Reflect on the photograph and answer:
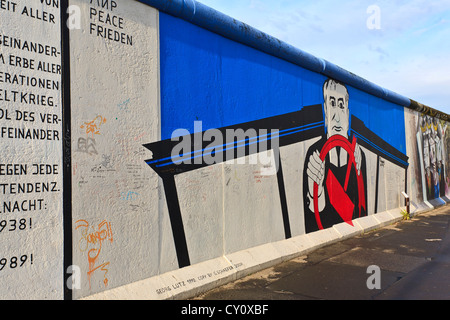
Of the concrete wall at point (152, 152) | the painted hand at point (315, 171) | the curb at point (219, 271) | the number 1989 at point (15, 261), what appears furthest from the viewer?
the painted hand at point (315, 171)

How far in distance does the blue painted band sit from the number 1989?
3150mm

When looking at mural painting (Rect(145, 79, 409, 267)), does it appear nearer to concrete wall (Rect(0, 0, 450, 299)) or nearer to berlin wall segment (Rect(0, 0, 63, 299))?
concrete wall (Rect(0, 0, 450, 299))

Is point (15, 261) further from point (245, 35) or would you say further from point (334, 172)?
point (334, 172)

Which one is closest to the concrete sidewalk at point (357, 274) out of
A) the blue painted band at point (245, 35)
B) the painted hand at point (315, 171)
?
the painted hand at point (315, 171)

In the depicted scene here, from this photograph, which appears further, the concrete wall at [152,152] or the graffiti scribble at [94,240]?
the graffiti scribble at [94,240]

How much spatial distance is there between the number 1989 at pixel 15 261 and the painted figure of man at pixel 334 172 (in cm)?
540

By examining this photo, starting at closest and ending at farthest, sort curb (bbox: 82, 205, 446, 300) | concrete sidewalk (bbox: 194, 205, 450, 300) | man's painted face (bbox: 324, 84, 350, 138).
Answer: curb (bbox: 82, 205, 446, 300) < concrete sidewalk (bbox: 194, 205, 450, 300) < man's painted face (bbox: 324, 84, 350, 138)

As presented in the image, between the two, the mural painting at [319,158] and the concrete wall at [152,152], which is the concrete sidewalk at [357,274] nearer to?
the concrete wall at [152,152]

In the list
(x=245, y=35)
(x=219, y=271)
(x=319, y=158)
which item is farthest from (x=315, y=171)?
(x=219, y=271)

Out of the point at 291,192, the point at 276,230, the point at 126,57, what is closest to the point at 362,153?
the point at 291,192

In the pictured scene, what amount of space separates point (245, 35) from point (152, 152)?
8.97 feet

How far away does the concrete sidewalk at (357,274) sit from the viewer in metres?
4.85

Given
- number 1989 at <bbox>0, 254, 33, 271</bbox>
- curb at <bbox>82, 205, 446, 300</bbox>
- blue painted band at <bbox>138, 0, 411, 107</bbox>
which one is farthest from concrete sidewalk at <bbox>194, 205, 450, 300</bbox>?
blue painted band at <bbox>138, 0, 411, 107</bbox>

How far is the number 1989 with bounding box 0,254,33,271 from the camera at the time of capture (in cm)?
340
